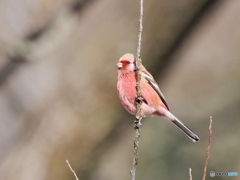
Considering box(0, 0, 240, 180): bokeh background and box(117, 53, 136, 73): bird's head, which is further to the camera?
box(0, 0, 240, 180): bokeh background

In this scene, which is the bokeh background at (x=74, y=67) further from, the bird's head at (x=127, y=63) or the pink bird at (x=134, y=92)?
the bird's head at (x=127, y=63)

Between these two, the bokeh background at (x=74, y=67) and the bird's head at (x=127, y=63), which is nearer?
the bird's head at (x=127, y=63)

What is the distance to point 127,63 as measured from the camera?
321 centimetres

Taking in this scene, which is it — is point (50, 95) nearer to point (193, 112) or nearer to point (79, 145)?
point (79, 145)

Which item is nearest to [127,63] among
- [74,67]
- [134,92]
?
[134,92]

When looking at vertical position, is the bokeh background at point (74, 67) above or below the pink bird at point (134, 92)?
above

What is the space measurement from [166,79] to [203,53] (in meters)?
1.07

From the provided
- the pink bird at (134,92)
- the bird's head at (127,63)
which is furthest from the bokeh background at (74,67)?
the bird's head at (127,63)

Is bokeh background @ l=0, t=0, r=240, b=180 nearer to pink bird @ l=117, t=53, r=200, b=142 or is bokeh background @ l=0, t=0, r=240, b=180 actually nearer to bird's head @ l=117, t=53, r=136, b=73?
pink bird @ l=117, t=53, r=200, b=142

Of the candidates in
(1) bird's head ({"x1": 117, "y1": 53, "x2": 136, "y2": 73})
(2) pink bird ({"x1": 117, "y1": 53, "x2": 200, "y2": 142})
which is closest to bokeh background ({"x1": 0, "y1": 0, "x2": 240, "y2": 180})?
(2) pink bird ({"x1": 117, "y1": 53, "x2": 200, "y2": 142})

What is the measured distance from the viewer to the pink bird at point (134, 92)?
320 centimetres

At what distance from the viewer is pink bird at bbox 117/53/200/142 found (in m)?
3.20

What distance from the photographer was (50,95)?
557 centimetres

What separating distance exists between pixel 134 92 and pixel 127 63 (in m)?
0.14
